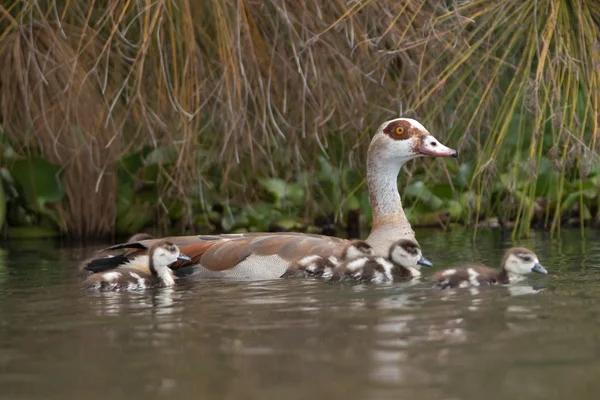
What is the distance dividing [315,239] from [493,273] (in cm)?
120

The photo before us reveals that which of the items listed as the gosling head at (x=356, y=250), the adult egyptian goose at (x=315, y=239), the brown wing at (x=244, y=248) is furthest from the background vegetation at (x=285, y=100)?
the gosling head at (x=356, y=250)

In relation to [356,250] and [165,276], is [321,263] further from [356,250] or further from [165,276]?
[165,276]

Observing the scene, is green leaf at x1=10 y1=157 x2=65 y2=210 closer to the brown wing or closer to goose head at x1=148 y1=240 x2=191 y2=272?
the brown wing

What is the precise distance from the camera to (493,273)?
7.14 meters

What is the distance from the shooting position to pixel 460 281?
696cm

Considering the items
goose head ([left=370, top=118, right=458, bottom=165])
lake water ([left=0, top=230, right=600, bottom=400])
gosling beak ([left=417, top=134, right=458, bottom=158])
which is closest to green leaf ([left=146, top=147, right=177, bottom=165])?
goose head ([left=370, top=118, right=458, bottom=165])

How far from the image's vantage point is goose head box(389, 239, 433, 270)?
757cm

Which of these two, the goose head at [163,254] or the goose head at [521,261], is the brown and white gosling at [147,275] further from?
the goose head at [521,261]

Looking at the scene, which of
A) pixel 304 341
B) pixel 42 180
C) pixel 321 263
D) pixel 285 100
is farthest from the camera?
pixel 42 180

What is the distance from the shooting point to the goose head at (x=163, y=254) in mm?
7465

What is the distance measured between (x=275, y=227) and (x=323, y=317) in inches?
218

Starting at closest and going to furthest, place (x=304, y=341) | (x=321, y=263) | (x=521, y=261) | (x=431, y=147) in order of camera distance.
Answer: (x=304, y=341) → (x=521, y=261) → (x=321, y=263) → (x=431, y=147)

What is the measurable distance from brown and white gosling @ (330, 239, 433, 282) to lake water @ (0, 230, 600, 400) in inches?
8.7

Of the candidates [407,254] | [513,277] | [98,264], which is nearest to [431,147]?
[407,254]
